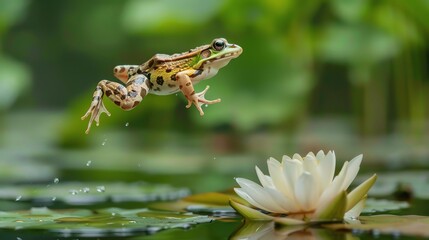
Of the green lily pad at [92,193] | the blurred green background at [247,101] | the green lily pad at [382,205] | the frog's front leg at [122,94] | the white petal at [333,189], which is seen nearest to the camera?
the frog's front leg at [122,94]

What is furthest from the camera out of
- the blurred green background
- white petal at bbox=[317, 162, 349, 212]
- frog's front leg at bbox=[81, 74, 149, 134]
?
the blurred green background

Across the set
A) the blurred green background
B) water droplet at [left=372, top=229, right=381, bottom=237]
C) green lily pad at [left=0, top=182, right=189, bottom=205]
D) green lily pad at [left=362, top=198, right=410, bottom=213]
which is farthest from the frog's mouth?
the blurred green background

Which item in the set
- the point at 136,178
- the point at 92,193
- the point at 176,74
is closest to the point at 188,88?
the point at 176,74

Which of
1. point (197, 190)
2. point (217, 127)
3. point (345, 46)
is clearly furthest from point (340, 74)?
point (197, 190)

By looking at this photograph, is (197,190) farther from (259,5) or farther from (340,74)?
(340,74)

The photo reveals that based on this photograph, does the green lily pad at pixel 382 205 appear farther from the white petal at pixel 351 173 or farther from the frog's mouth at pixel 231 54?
the frog's mouth at pixel 231 54

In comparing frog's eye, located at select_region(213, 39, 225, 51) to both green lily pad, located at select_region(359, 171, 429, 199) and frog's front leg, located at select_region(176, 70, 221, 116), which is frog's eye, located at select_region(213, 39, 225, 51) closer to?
frog's front leg, located at select_region(176, 70, 221, 116)

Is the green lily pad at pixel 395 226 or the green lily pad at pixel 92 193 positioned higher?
the green lily pad at pixel 92 193

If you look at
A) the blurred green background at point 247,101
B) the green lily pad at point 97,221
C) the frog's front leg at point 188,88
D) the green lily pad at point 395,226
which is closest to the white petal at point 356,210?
the green lily pad at point 395,226

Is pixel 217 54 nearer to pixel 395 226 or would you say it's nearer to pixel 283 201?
pixel 283 201
